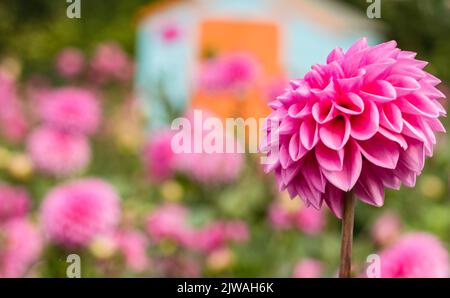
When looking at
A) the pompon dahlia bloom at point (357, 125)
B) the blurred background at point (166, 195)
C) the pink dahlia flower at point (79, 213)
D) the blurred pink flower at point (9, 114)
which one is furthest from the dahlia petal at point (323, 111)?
the blurred pink flower at point (9, 114)

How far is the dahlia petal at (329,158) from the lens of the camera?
1.35ft

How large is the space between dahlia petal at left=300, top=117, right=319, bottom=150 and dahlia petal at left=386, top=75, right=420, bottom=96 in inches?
1.8

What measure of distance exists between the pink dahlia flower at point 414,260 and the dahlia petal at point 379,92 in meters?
0.24

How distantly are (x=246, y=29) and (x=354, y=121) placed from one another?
Answer: 97.1 inches

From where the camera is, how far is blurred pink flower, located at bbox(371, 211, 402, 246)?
4.35 ft

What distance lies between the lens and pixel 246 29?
2873mm

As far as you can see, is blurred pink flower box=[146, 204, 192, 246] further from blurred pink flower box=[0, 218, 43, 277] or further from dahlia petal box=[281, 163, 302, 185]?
dahlia petal box=[281, 163, 302, 185]

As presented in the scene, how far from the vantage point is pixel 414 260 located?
69cm

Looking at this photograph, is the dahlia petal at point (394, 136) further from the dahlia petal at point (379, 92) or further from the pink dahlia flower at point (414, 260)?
the pink dahlia flower at point (414, 260)

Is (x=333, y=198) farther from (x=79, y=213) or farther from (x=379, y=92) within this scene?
(x=79, y=213)

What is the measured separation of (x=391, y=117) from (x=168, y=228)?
0.74 m

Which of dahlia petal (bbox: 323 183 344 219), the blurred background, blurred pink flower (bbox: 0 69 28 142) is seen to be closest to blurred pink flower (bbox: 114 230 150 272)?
the blurred background

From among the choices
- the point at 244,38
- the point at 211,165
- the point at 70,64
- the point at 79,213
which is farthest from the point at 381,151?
the point at 244,38
